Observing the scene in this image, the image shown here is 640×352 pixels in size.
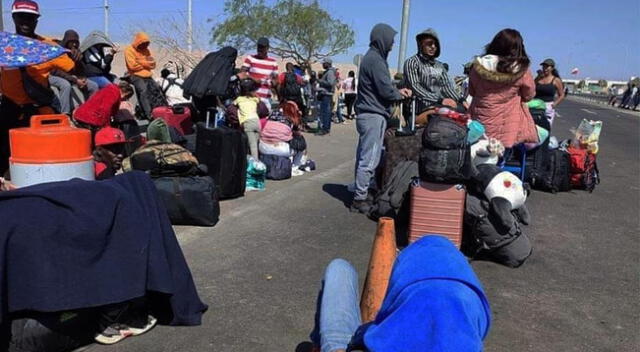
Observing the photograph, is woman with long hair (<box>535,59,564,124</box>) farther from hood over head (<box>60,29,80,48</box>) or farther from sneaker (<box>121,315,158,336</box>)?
sneaker (<box>121,315,158,336</box>)

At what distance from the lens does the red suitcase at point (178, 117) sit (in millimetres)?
8055

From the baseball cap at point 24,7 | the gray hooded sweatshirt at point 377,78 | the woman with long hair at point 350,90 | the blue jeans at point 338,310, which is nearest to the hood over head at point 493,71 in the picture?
the gray hooded sweatshirt at point 377,78

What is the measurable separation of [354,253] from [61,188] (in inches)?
106

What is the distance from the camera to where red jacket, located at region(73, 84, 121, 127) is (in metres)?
5.92

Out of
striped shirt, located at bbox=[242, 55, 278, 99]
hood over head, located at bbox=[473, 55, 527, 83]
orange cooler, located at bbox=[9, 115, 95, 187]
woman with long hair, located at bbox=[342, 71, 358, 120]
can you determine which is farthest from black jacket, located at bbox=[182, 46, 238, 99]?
woman with long hair, located at bbox=[342, 71, 358, 120]

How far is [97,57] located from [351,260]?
5.78m

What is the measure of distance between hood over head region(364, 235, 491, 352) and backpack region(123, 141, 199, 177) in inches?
168

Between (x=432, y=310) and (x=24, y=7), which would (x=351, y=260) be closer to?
(x=432, y=310)

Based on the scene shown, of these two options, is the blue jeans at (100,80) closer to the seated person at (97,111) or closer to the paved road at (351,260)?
the seated person at (97,111)

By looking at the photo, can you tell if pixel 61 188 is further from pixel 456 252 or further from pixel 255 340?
pixel 456 252

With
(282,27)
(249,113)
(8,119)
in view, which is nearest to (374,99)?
(249,113)

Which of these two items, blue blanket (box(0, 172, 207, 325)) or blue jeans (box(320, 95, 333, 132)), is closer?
blue blanket (box(0, 172, 207, 325))

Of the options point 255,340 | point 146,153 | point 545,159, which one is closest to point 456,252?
point 255,340

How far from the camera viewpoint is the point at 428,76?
641 cm
